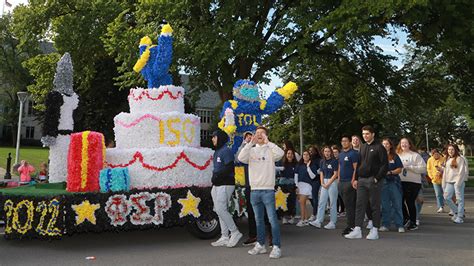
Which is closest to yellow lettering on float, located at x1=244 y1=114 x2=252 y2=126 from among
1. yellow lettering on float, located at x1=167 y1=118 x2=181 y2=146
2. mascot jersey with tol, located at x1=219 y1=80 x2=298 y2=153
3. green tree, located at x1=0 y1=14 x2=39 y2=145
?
mascot jersey with tol, located at x1=219 y1=80 x2=298 y2=153

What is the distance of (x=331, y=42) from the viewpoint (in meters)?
21.1

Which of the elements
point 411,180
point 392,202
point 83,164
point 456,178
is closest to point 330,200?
point 392,202

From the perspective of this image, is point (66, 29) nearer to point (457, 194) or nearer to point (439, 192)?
point (439, 192)

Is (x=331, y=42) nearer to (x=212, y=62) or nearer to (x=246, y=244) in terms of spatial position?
(x=212, y=62)

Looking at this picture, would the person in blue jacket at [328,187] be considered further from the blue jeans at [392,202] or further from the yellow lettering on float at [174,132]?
the yellow lettering on float at [174,132]

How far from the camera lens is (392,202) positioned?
29.1ft

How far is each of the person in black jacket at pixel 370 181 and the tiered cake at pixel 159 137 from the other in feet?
9.27

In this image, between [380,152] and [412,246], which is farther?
[380,152]

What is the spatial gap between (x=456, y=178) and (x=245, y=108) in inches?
197

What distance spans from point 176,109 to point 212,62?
6609mm

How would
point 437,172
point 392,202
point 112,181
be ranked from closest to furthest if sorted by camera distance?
point 112,181 → point 392,202 → point 437,172

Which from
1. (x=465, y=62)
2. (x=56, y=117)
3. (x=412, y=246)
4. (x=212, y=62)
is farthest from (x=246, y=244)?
(x=465, y=62)

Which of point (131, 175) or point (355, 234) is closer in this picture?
point (355, 234)

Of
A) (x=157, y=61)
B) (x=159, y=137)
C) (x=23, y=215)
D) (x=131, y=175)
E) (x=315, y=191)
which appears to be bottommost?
(x=23, y=215)
